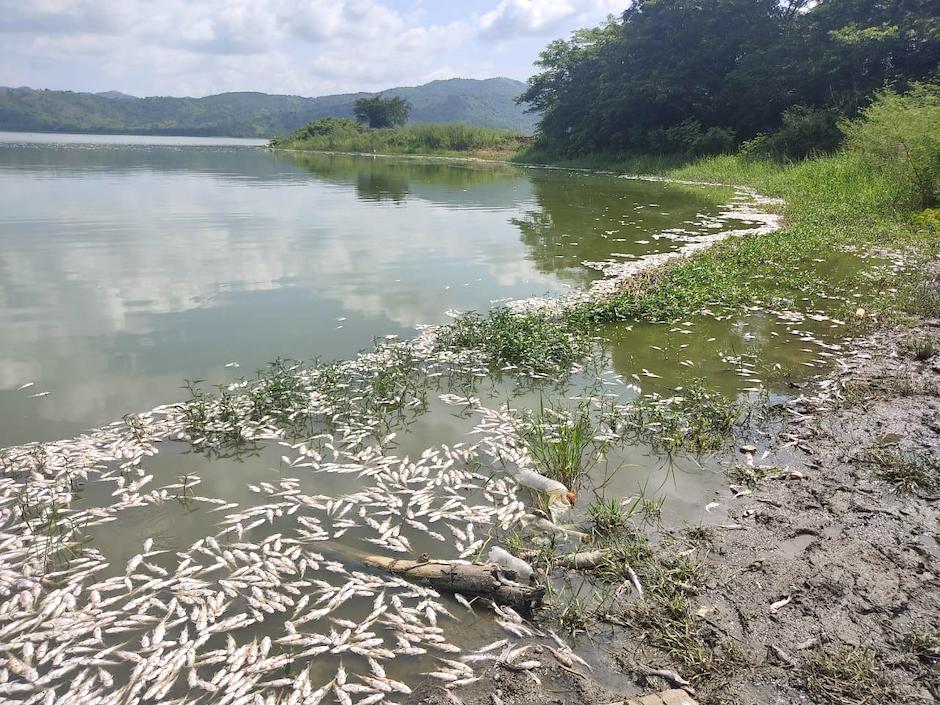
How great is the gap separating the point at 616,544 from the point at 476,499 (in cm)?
130

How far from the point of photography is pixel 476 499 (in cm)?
516

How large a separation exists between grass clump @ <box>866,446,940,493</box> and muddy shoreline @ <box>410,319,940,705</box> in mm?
14

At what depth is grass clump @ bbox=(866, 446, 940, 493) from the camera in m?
5.04

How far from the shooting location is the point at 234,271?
43.3 ft

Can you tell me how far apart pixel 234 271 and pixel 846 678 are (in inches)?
512

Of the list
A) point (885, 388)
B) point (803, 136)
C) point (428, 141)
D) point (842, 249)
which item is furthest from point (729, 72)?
point (885, 388)

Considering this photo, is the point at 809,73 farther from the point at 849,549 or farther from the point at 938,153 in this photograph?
the point at 849,549

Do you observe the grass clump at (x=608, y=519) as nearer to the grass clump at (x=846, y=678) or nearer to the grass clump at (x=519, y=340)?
the grass clump at (x=846, y=678)

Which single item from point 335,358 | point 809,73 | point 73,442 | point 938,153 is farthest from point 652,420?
point 809,73

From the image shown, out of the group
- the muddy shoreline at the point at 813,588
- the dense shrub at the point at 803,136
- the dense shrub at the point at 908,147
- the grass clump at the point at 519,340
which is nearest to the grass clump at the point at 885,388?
the muddy shoreline at the point at 813,588

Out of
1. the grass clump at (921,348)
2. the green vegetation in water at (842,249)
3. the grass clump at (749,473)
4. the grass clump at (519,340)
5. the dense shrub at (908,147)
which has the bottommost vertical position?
the grass clump at (749,473)

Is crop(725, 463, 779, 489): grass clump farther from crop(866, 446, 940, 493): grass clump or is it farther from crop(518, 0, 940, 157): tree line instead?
crop(518, 0, 940, 157): tree line

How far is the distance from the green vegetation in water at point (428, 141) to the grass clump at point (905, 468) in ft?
225

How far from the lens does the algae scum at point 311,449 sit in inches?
143
